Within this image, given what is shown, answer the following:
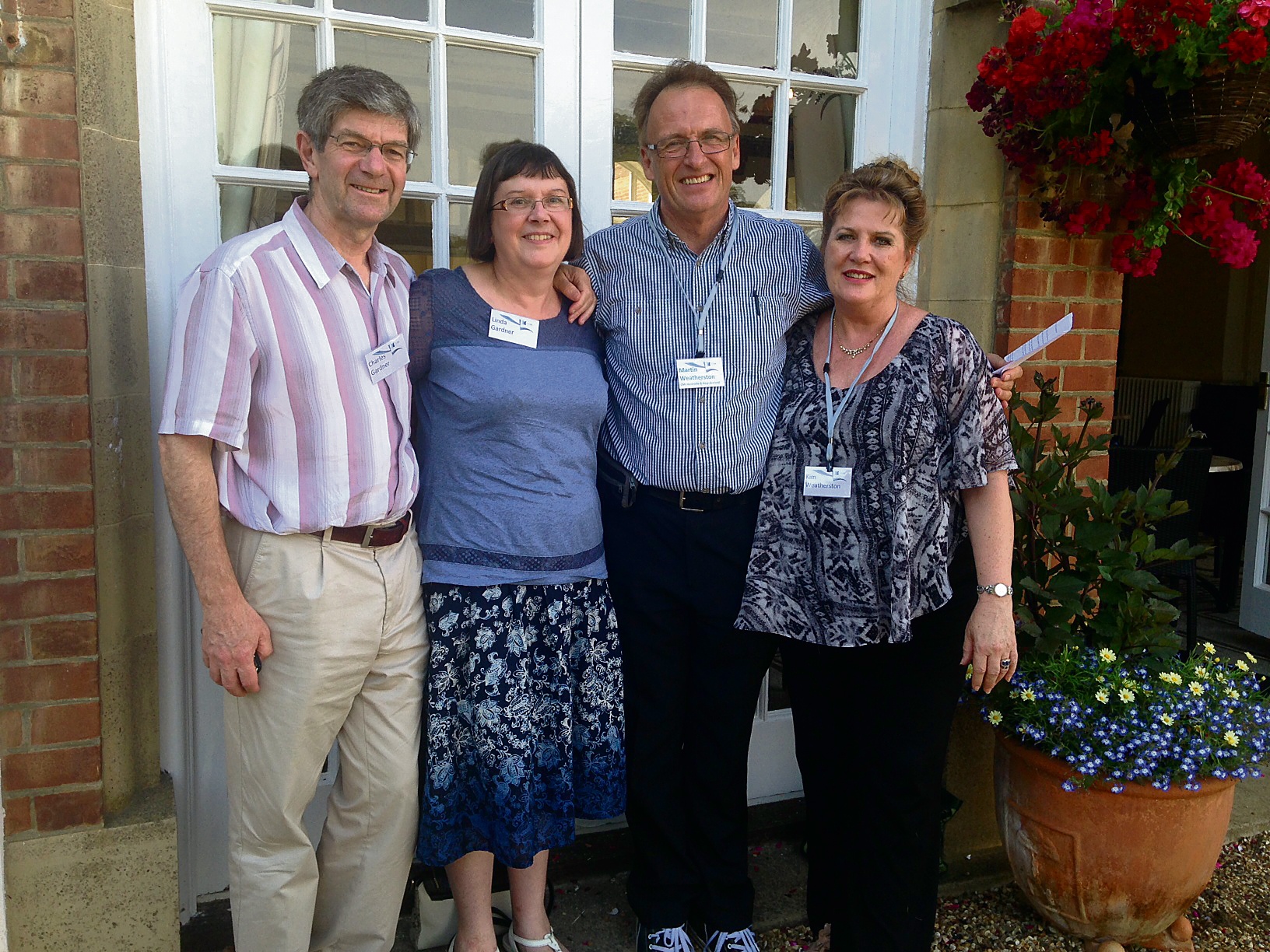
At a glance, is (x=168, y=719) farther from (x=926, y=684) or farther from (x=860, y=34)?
(x=860, y=34)

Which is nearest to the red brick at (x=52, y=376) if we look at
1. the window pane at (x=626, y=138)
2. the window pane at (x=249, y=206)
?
the window pane at (x=249, y=206)

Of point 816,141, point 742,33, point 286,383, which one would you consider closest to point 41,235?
point 286,383

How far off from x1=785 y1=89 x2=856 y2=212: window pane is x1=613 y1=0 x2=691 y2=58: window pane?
0.41 meters

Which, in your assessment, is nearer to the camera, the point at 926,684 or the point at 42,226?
the point at 42,226

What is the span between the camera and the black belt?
2.22 m

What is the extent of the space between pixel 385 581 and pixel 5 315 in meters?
0.92

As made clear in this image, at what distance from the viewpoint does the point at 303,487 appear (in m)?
1.89

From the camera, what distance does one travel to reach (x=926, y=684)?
85.0 inches

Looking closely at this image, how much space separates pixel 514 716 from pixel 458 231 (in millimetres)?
1300

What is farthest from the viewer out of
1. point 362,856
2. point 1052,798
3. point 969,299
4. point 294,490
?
point 969,299

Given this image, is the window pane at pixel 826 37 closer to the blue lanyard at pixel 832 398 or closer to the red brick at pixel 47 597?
the blue lanyard at pixel 832 398

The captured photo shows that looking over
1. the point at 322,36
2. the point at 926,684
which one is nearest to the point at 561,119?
the point at 322,36

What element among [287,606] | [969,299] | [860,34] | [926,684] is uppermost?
[860,34]

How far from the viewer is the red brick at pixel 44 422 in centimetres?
193
